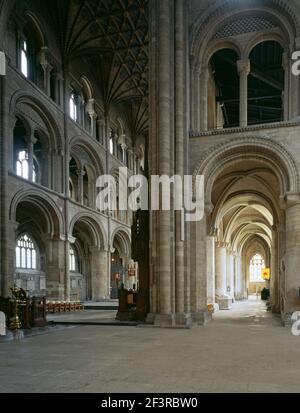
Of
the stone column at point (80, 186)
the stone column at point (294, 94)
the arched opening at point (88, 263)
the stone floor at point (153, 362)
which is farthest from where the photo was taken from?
the arched opening at point (88, 263)

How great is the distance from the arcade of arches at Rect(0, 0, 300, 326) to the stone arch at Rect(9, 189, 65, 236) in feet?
0.31

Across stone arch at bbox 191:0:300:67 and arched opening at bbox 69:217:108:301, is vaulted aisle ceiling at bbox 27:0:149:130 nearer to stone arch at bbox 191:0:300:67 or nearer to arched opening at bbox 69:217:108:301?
stone arch at bbox 191:0:300:67

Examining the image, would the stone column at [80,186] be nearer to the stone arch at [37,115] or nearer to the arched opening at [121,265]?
the stone arch at [37,115]

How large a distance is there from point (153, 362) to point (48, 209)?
18.3 meters

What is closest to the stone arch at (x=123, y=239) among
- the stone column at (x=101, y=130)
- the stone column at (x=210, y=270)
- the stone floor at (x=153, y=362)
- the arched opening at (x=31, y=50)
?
the stone column at (x=101, y=130)

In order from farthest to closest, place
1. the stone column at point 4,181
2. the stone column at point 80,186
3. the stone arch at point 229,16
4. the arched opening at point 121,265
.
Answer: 1. the arched opening at point 121,265
2. the stone column at point 80,186
3. the stone column at point 4,181
4. the stone arch at point 229,16

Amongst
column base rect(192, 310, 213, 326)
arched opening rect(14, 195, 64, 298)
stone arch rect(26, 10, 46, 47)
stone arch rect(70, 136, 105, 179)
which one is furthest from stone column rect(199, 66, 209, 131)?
stone arch rect(70, 136, 105, 179)

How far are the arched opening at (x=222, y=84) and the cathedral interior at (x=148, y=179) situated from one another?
0.37 ft

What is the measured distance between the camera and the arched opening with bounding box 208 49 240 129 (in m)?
21.9

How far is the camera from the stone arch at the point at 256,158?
15344 mm

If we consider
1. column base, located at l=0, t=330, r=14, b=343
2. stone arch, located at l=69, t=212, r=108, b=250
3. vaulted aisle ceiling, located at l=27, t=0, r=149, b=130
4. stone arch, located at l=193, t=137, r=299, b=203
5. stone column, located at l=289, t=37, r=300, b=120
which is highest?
vaulted aisle ceiling, located at l=27, t=0, r=149, b=130

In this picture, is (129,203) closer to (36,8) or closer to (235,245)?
(235,245)

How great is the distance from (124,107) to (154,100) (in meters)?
22.2

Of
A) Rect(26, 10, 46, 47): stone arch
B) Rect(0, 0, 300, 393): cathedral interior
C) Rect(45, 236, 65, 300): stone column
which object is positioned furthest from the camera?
Rect(45, 236, 65, 300): stone column
